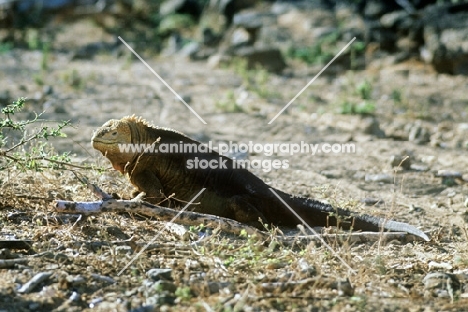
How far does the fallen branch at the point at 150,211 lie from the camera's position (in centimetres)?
512

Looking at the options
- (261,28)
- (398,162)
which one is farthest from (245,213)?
(261,28)

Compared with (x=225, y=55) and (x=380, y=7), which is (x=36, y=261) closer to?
(x=225, y=55)

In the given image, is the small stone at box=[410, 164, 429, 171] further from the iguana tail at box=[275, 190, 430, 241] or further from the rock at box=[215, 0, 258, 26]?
the rock at box=[215, 0, 258, 26]

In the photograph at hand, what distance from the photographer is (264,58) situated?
14.8 metres

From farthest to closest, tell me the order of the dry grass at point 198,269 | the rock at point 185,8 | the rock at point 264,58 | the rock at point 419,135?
the rock at point 185,8 < the rock at point 264,58 < the rock at point 419,135 < the dry grass at point 198,269

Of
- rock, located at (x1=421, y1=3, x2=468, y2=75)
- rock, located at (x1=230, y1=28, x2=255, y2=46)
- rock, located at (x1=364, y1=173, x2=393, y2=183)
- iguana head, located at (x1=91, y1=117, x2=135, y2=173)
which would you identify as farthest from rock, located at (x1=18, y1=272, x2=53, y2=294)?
rock, located at (x1=230, y1=28, x2=255, y2=46)

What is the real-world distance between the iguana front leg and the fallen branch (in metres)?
0.55

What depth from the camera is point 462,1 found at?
14.5 metres

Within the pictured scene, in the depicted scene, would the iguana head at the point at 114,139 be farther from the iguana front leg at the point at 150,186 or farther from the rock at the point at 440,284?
the rock at the point at 440,284

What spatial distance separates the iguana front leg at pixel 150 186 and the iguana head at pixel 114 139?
0.18 metres

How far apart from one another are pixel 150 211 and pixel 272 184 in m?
2.26

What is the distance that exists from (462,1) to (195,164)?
10217mm

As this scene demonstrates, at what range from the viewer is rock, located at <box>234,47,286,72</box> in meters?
14.7

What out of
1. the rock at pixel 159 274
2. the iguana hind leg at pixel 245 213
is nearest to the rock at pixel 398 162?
the iguana hind leg at pixel 245 213
